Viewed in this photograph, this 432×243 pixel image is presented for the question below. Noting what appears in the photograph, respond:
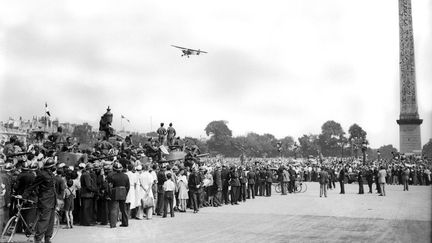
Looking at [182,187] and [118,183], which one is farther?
[182,187]

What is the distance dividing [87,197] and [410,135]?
2126 inches

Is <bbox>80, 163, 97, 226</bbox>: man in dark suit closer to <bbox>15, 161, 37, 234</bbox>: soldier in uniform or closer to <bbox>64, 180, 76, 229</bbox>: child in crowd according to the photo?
<bbox>64, 180, 76, 229</bbox>: child in crowd

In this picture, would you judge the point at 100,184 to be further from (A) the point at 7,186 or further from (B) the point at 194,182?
(B) the point at 194,182

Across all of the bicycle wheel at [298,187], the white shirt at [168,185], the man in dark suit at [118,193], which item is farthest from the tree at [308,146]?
the man in dark suit at [118,193]

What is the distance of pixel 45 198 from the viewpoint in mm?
10492

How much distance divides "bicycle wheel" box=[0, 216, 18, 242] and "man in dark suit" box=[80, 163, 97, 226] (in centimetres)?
374

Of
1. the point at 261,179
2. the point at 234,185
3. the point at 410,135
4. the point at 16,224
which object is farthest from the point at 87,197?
the point at 410,135

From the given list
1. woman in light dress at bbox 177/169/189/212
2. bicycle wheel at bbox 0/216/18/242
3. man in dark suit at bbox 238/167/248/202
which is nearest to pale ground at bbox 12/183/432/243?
woman in light dress at bbox 177/169/189/212

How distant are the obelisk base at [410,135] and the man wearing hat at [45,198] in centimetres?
5386

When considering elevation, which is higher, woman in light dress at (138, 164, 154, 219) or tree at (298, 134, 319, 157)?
tree at (298, 134, 319, 157)

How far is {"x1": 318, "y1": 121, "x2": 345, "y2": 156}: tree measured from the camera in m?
131

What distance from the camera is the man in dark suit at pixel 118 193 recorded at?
13.7 meters

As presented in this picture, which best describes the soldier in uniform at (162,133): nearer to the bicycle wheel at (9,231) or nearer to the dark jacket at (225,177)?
the dark jacket at (225,177)

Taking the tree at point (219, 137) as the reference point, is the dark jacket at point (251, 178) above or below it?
below
